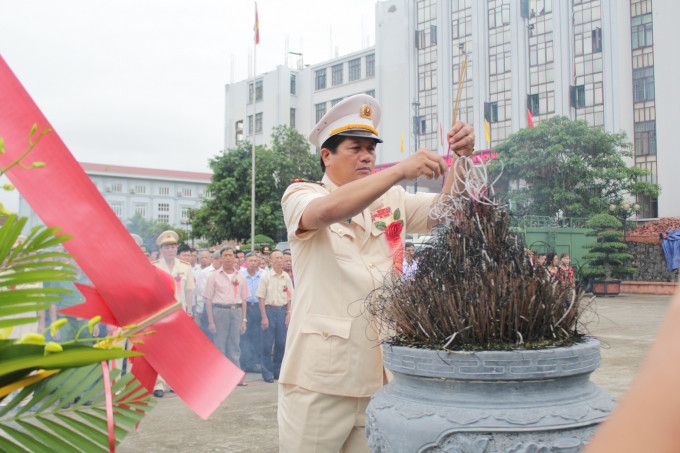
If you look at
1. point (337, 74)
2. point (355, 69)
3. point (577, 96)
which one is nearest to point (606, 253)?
point (577, 96)

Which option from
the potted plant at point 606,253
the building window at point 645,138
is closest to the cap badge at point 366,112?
the potted plant at point 606,253

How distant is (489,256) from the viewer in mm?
1315

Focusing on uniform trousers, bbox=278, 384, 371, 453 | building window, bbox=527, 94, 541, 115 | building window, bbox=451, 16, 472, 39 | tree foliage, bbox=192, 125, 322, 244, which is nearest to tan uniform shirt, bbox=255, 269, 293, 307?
uniform trousers, bbox=278, 384, 371, 453

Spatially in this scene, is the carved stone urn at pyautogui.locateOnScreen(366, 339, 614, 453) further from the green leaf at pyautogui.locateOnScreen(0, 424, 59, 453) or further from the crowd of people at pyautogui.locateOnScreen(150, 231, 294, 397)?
the crowd of people at pyautogui.locateOnScreen(150, 231, 294, 397)

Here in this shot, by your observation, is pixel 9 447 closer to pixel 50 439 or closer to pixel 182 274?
pixel 50 439

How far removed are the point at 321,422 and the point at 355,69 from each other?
40.6 meters

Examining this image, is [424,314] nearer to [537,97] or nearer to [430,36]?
[537,97]

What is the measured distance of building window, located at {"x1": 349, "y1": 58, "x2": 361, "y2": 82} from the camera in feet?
131

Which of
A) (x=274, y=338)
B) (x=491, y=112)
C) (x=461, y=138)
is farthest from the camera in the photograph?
(x=491, y=112)

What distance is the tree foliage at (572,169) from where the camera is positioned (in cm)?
1941

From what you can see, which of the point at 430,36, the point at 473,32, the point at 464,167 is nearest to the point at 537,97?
the point at 473,32

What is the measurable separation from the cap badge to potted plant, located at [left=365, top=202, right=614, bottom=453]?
0.82m

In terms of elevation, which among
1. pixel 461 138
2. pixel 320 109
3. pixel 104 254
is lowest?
pixel 104 254

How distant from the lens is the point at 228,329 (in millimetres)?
7141
